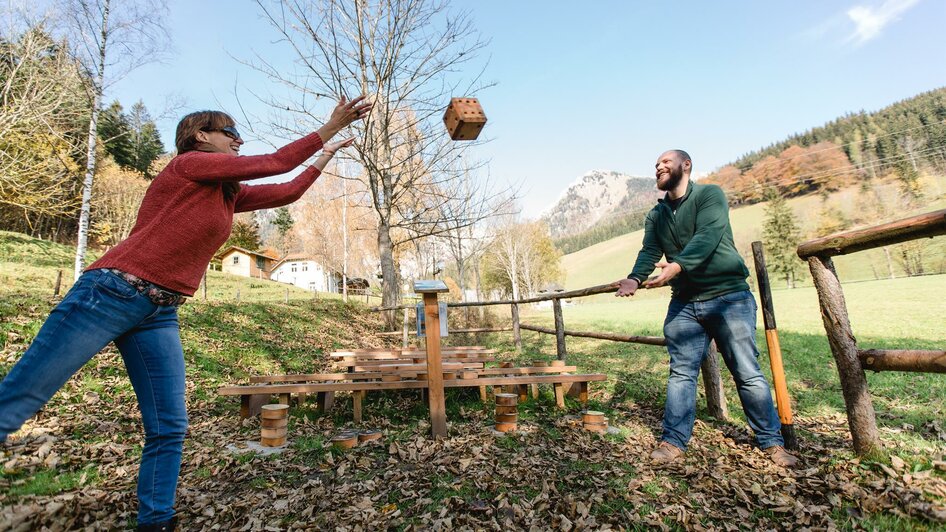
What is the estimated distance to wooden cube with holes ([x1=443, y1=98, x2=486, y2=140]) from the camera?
357 centimetres

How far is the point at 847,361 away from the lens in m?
2.66

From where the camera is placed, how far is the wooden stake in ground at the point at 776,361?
300 centimetres

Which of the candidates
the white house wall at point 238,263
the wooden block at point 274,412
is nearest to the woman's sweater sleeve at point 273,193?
the wooden block at point 274,412

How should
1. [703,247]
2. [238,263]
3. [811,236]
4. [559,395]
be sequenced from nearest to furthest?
[703,247] < [559,395] < [238,263] < [811,236]

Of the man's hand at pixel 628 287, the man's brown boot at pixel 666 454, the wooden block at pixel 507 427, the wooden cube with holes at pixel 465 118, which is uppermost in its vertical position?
the wooden cube with holes at pixel 465 118

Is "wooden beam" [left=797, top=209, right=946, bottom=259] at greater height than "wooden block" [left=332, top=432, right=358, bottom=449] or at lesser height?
greater

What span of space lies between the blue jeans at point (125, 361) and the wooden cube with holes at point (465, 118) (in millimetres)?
2426

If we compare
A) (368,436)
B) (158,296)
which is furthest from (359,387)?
(158,296)

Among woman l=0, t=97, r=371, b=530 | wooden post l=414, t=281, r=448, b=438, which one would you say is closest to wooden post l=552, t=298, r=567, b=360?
wooden post l=414, t=281, r=448, b=438

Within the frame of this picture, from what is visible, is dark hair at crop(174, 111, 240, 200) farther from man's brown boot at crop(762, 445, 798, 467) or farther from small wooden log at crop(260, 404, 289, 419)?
man's brown boot at crop(762, 445, 798, 467)

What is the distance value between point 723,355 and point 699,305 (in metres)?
0.39

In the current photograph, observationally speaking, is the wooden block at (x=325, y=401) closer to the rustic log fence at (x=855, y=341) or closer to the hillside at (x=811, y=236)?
the rustic log fence at (x=855, y=341)

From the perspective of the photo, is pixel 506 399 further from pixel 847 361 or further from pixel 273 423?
pixel 847 361

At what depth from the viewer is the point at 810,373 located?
6.38m
